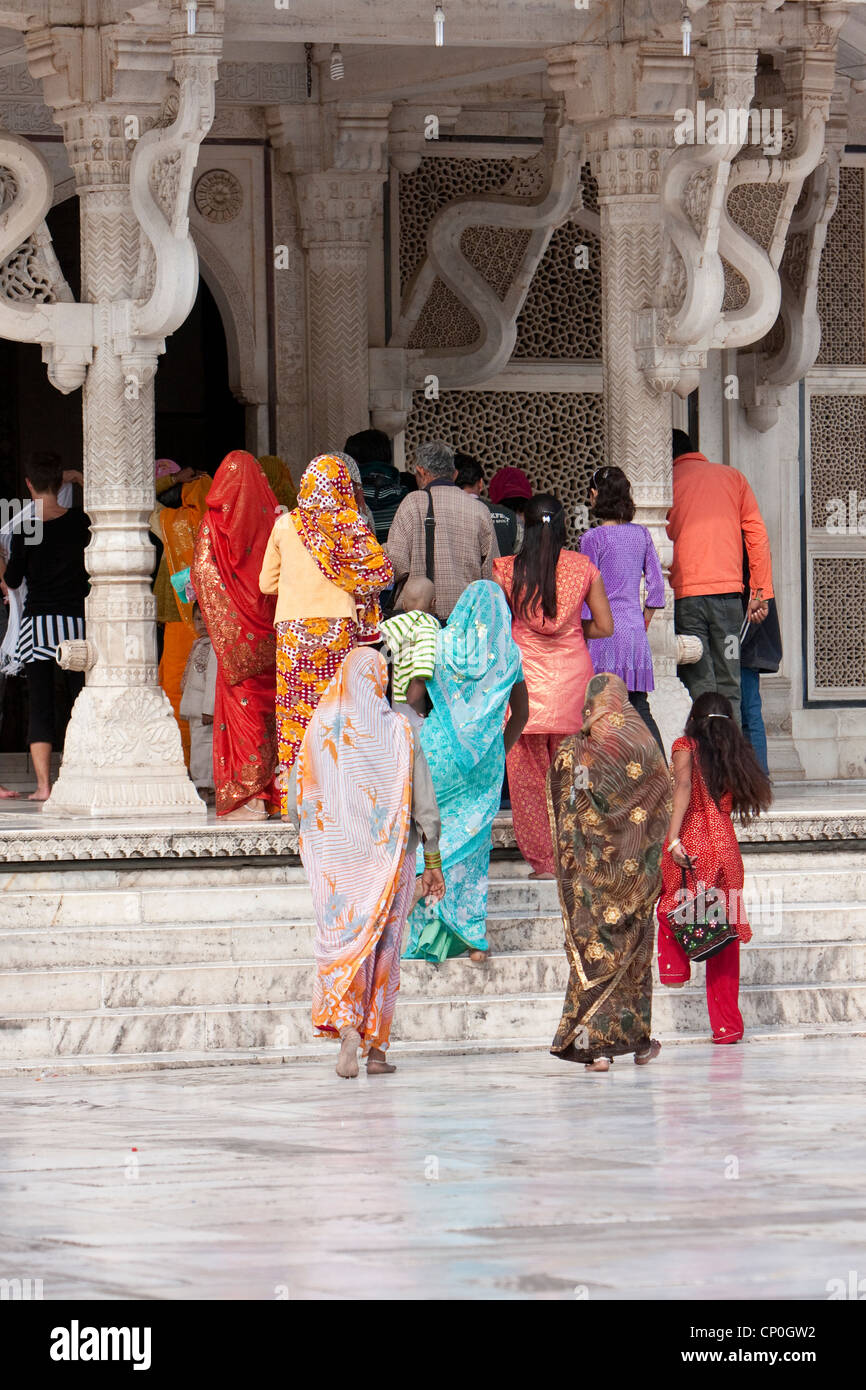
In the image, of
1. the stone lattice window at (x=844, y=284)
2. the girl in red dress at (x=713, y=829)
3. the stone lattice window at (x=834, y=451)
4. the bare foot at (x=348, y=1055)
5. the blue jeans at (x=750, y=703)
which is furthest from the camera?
the stone lattice window at (x=834, y=451)

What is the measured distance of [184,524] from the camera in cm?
928

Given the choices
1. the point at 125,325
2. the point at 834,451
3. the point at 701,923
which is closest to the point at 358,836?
the point at 701,923

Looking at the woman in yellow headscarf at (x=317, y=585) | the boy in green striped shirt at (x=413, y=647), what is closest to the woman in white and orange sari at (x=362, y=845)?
the boy in green striped shirt at (x=413, y=647)

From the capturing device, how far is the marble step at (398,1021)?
6.72 m

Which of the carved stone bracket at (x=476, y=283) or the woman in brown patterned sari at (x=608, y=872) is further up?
the carved stone bracket at (x=476, y=283)

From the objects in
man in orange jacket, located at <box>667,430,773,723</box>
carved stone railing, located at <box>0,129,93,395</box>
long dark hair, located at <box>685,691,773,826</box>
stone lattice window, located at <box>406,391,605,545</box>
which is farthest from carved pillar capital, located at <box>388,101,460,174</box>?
long dark hair, located at <box>685,691,773,826</box>

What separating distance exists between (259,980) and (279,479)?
10.4 feet

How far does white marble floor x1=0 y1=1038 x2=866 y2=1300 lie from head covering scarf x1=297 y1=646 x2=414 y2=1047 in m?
0.26

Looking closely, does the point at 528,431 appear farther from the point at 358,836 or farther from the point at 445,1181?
the point at 445,1181

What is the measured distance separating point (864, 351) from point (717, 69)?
2844 mm

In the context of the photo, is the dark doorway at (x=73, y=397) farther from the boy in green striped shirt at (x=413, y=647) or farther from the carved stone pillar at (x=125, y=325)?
the boy in green striped shirt at (x=413, y=647)

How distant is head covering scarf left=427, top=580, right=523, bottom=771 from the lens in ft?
23.5

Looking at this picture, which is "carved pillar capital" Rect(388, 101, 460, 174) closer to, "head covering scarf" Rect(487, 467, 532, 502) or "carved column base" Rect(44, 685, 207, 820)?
"head covering scarf" Rect(487, 467, 532, 502)

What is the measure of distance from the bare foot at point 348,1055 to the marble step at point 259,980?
0.58m
